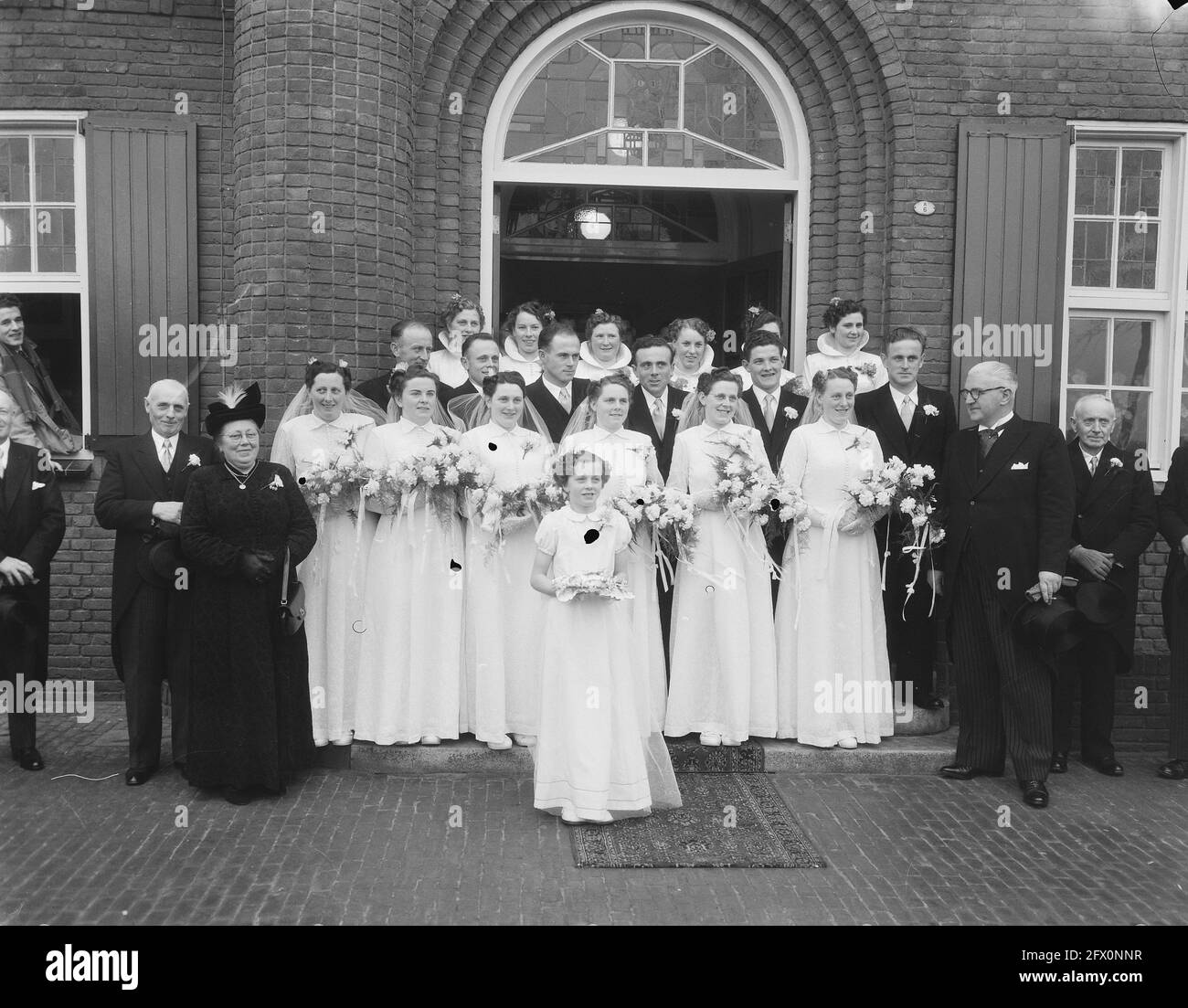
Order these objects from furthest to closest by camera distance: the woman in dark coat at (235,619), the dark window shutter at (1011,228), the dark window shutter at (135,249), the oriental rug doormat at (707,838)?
the dark window shutter at (1011,228), the dark window shutter at (135,249), the woman in dark coat at (235,619), the oriental rug doormat at (707,838)

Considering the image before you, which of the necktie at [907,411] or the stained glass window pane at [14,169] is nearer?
the necktie at [907,411]

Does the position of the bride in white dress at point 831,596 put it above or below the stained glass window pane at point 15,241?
below

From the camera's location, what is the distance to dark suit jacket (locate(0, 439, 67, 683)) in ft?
23.7

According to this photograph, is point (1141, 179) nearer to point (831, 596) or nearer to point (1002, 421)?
point (1002, 421)

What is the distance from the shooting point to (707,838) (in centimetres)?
615

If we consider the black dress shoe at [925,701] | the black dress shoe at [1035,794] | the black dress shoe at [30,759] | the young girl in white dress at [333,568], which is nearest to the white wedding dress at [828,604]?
the black dress shoe at [925,701]

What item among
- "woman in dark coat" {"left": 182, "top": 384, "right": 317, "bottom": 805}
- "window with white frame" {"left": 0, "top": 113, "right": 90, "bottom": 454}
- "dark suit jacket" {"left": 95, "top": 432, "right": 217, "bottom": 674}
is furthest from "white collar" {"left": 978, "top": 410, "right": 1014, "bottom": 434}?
"window with white frame" {"left": 0, "top": 113, "right": 90, "bottom": 454}

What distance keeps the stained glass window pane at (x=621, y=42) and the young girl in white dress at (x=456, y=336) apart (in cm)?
247

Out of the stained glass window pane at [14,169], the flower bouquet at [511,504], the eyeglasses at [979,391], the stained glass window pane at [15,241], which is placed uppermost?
the stained glass window pane at [14,169]

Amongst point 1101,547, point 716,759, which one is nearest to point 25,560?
point 716,759

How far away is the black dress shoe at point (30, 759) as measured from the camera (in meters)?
7.17

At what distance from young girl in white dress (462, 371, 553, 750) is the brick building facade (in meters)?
1.82

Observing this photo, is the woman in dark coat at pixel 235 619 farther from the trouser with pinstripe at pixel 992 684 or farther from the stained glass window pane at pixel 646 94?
the stained glass window pane at pixel 646 94

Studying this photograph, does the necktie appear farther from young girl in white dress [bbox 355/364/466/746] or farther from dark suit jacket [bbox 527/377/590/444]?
young girl in white dress [bbox 355/364/466/746]
